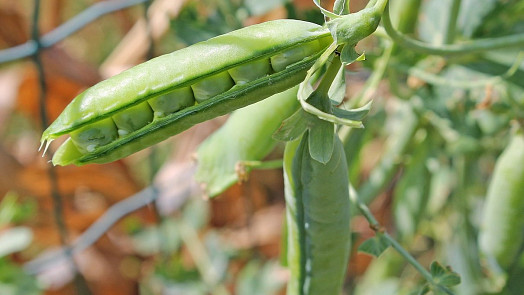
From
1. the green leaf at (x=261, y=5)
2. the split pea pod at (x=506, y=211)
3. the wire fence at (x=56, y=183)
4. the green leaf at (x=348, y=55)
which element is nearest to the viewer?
the green leaf at (x=348, y=55)

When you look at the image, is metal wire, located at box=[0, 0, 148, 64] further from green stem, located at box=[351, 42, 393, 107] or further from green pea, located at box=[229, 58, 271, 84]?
green pea, located at box=[229, 58, 271, 84]

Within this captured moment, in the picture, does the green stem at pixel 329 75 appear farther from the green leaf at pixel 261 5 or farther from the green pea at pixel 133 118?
the green leaf at pixel 261 5

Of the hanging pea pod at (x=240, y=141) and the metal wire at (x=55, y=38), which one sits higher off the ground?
the metal wire at (x=55, y=38)

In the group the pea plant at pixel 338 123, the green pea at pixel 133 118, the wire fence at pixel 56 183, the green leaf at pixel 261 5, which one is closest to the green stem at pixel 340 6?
the pea plant at pixel 338 123

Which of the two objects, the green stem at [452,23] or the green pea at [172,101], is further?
the green stem at [452,23]

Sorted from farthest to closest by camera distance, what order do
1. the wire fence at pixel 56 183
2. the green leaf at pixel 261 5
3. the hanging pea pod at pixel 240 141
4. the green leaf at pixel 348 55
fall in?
the wire fence at pixel 56 183, the green leaf at pixel 261 5, the hanging pea pod at pixel 240 141, the green leaf at pixel 348 55

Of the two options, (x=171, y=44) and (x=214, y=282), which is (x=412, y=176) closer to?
(x=214, y=282)

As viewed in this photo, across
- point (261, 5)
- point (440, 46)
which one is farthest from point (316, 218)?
point (261, 5)

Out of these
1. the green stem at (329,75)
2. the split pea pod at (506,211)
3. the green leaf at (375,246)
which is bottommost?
the split pea pod at (506,211)
